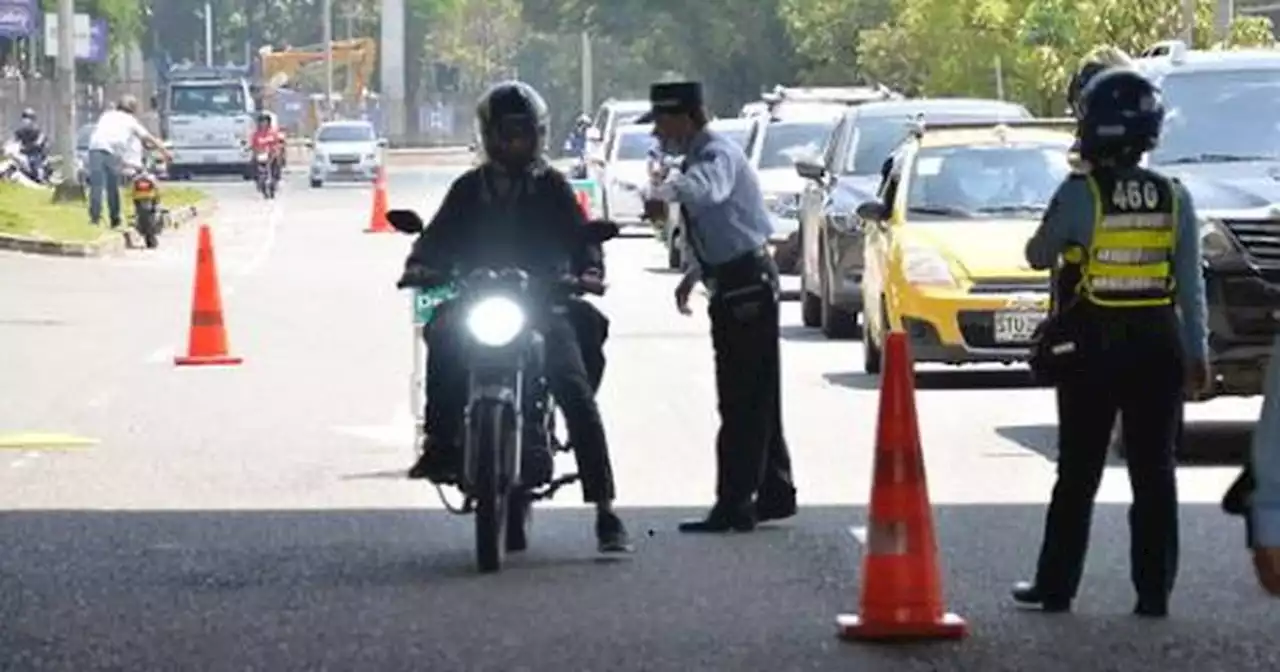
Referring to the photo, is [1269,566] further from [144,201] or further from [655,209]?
[144,201]

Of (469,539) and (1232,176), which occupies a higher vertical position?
(1232,176)

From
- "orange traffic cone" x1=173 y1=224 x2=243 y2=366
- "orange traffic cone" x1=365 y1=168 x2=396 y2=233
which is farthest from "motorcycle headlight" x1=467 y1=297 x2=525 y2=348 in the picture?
"orange traffic cone" x1=365 y1=168 x2=396 y2=233

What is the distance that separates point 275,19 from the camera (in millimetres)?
158375

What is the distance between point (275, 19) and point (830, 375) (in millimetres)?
138536

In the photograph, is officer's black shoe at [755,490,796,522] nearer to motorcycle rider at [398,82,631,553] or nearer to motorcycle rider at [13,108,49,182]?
motorcycle rider at [398,82,631,553]

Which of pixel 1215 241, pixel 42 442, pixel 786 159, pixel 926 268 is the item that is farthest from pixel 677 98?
pixel 786 159

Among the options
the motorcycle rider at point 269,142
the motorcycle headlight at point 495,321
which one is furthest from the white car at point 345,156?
the motorcycle headlight at point 495,321

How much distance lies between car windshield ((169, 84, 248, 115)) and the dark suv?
58.2 metres

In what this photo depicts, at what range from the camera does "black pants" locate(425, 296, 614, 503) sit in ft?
40.1

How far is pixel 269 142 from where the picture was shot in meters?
63.7

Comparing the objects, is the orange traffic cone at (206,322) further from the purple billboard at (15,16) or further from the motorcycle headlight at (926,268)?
the purple billboard at (15,16)

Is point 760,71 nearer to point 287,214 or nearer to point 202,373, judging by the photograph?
point 287,214

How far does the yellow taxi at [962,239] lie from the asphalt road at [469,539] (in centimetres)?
46

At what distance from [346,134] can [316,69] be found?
5755 centimetres
